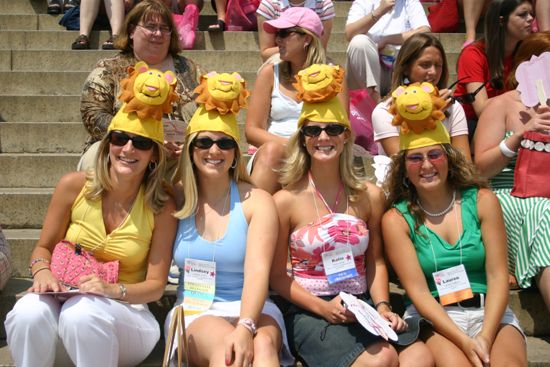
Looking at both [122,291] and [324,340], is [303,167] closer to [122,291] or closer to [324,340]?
[324,340]

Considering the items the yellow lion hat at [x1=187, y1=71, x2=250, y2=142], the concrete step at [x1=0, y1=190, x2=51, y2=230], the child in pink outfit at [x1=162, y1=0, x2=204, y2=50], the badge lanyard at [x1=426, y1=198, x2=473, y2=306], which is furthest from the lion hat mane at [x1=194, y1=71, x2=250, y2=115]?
the child in pink outfit at [x1=162, y1=0, x2=204, y2=50]

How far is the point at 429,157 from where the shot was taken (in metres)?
3.60

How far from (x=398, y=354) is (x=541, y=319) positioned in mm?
1102

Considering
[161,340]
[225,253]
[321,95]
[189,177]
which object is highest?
[321,95]

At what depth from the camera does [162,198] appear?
357cm

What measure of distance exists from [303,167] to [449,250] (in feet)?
2.76

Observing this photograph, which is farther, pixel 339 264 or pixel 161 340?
pixel 161 340

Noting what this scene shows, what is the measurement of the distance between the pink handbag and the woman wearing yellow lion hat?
330 millimetres

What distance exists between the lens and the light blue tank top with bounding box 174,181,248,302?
11.3ft

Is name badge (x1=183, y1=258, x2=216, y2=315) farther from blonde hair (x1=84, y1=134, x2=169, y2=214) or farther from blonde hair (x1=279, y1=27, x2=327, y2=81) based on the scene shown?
blonde hair (x1=279, y1=27, x2=327, y2=81)

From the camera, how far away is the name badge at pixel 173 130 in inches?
150

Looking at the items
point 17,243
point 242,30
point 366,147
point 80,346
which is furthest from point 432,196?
point 242,30

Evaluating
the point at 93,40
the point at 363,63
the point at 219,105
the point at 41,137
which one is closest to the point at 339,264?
the point at 219,105

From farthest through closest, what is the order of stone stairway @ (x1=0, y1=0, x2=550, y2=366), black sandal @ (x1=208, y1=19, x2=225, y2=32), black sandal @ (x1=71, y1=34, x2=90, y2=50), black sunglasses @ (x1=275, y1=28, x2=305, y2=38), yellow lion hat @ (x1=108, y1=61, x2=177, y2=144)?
black sandal @ (x1=208, y1=19, x2=225, y2=32) → black sandal @ (x1=71, y1=34, x2=90, y2=50) → black sunglasses @ (x1=275, y1=28, x2=305, y2=38) → stone stairway @ (x1=0, y1=0, x2=550, y2=366) → yellow lion hat @ (x1=108, y1=61, x2=177, y2=144)
